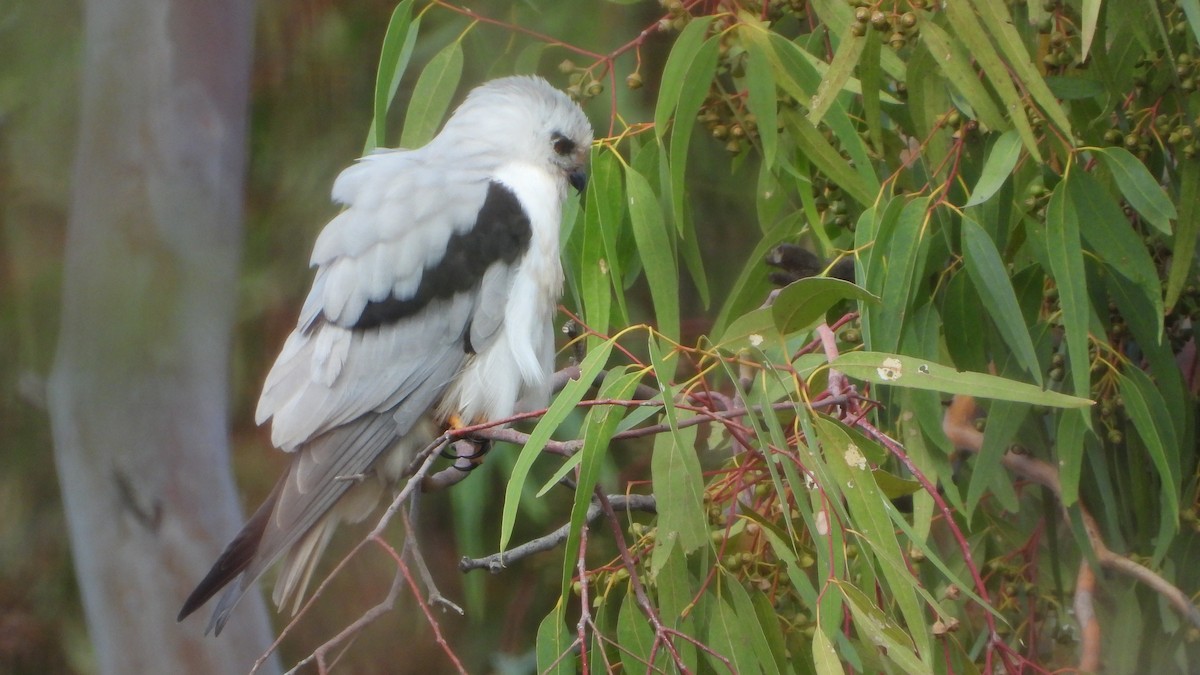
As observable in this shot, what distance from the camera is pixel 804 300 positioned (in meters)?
0.68

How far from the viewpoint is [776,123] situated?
3.00 ft

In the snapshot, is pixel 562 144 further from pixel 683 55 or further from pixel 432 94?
pixel 683 55

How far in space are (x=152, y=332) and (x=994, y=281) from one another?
3.60 feet

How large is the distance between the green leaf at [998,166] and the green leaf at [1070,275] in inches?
2.0

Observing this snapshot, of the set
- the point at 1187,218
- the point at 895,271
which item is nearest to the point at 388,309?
the point at 895,271

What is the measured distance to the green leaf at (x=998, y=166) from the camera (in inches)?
30.0

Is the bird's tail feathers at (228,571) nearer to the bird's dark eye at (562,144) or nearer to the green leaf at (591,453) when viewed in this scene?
the green leaf at (591,453)

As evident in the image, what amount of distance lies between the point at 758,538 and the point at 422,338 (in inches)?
15.5

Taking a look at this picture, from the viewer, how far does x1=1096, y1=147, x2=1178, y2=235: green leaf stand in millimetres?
805

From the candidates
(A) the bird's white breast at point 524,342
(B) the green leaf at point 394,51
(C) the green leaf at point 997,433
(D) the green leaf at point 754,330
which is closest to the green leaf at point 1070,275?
(C) the green leaf at point 997,433

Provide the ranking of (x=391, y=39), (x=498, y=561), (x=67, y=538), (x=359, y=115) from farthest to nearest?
(x=359, y=115) < (x=67, y=538) < (x=391, y=39) < (x=498, y=561)

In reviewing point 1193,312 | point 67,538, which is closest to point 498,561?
point 1193,312

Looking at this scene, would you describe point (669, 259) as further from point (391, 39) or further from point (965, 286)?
point (391, 39)

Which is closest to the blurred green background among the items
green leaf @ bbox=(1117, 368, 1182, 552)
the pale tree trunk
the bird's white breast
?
the pale tree trunk
